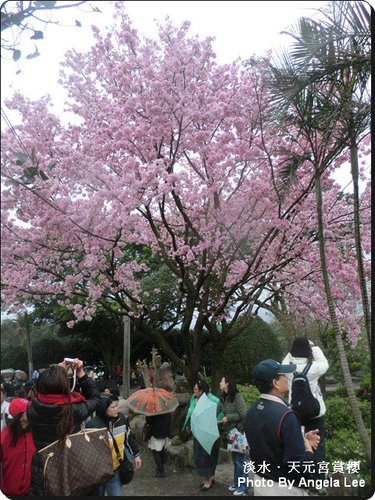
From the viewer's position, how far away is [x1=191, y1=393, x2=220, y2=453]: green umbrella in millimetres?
4125

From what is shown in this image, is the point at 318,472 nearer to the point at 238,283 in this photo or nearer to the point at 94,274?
the point at 238,283

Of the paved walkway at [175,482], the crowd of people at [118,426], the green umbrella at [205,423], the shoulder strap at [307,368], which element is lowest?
the paved walkway at [175,482]

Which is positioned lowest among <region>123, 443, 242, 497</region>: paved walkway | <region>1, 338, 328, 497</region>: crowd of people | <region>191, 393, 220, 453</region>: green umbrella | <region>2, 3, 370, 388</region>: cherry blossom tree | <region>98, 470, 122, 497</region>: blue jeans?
<region>123, 443, 242, 497</region>: paved walkway

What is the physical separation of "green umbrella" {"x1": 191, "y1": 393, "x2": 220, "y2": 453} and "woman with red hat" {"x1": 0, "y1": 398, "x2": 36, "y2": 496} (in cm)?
199

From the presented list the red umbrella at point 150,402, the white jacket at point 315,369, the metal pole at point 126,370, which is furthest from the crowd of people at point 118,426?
the metal pole at point 126,370

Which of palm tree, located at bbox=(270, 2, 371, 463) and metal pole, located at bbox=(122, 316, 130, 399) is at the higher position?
palm tree, located at bbox=(270, 2, 371, 463)

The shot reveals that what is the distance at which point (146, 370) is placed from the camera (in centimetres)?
477

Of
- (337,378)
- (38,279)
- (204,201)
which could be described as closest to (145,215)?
(204,201)

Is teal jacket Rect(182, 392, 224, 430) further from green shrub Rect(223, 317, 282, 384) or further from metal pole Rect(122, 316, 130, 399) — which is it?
green shrub Rect(223, 317, 282, 384)

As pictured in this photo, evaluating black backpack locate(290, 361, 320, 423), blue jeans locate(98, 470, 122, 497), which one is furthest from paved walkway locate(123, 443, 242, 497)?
black backpack locate(290, 361, 320, 423)

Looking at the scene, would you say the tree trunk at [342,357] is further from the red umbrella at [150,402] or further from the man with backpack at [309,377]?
the red umbrella at [150,402]

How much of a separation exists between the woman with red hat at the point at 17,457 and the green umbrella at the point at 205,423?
1990 millimetres

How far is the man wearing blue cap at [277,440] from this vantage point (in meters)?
2.13

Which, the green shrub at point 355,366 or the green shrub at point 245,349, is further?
the green shrub at point 245,349
